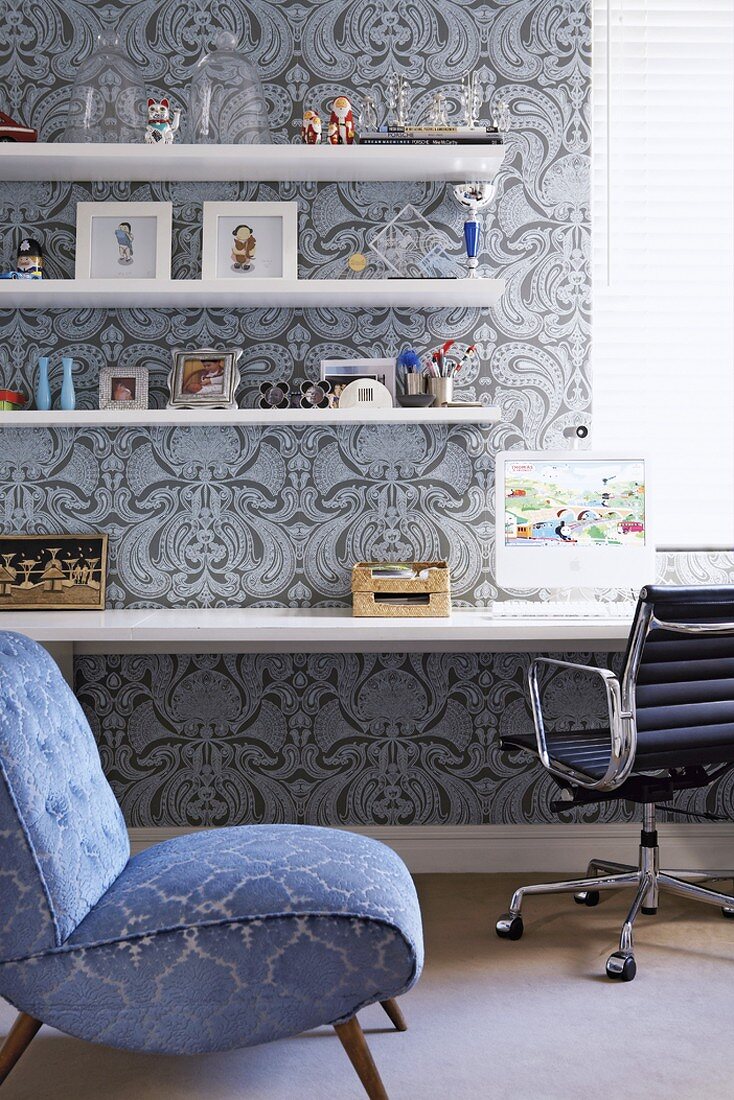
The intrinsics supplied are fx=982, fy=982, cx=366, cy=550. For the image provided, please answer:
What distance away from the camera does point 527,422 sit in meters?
2.98

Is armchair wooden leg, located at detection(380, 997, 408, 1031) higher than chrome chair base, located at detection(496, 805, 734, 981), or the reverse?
chrome chair base, located at detection(496, 805, 734, 981)

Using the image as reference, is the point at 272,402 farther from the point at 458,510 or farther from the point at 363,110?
the point at 363,110

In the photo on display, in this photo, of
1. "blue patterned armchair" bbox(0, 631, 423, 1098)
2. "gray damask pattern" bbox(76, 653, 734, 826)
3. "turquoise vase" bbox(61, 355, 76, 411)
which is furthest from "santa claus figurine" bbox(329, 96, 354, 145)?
"blue patterned armchair" bbox(0, 631, 423, 1098)

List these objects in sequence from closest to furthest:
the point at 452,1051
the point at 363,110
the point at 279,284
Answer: the point at 452,1051, the point at 279,284, the point at 363,110

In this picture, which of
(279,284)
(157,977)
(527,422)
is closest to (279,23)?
(279,284)

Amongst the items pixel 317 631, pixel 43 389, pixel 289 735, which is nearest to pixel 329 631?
pixel 317 631

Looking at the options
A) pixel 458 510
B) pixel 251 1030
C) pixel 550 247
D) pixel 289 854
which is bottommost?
pixel 251 1030

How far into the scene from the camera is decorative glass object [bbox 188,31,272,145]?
2.80 metres

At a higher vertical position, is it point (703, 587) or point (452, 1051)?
point (703, 587)

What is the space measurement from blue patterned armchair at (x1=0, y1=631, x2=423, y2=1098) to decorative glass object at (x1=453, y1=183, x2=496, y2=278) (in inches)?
75.1

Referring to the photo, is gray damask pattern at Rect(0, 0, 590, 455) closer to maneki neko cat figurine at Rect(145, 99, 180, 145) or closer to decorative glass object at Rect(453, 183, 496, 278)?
decorative glass object at Rect(453, 183, 496, 278)

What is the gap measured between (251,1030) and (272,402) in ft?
5.86

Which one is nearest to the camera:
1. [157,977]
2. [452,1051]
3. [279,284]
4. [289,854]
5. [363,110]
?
[157,977]

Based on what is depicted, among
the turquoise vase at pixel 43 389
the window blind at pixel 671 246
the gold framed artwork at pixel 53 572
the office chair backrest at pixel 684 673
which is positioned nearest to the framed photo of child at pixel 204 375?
the turquoise vase at pixel 43 389
